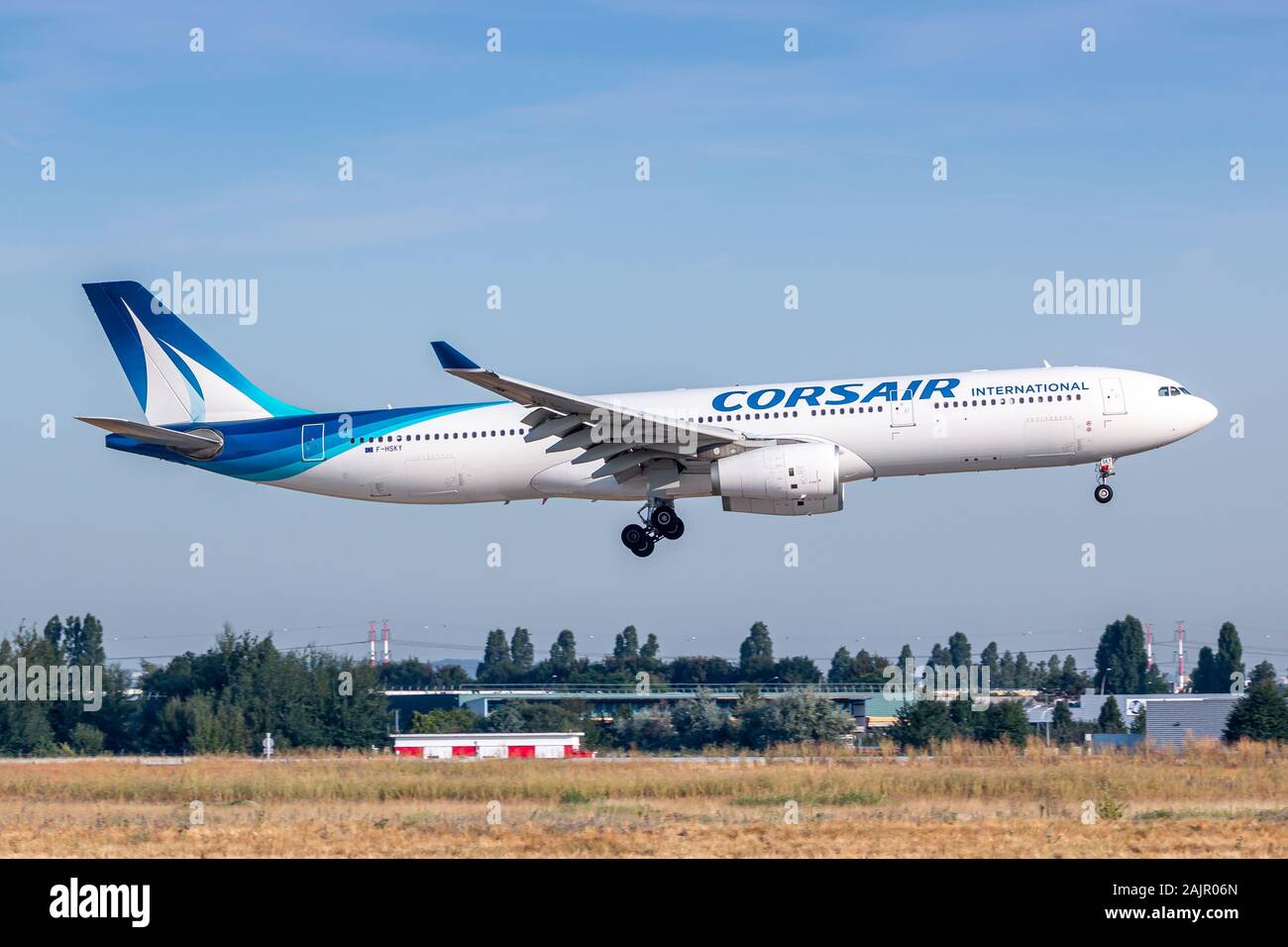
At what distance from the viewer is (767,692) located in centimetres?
4162

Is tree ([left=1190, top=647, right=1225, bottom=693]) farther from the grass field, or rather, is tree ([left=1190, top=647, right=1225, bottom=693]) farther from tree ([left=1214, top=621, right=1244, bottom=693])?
the grass field

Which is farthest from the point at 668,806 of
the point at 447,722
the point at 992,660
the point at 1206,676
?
the point at 1206,676

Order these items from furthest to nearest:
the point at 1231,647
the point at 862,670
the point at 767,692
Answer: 1. the point at 1231,647
2. the point at 862,670
3. the point at 767,692

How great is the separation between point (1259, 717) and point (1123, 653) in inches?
2785

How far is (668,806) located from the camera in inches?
1074

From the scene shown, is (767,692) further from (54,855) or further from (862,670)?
(862,670)

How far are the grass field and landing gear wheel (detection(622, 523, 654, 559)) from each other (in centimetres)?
629

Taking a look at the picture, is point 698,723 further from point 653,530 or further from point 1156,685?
point 1156,685

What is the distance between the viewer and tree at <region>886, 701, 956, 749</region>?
38812mm

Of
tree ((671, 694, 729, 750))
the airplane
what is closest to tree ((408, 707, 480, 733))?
tree ((671, 694, 729, 750))

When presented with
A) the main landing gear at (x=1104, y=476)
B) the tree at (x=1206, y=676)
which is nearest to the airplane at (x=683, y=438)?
the main landing gear at (x=1104, y=476)

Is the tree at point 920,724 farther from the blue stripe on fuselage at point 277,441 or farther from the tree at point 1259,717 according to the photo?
the blue stripe on fuselage at point 277,441
